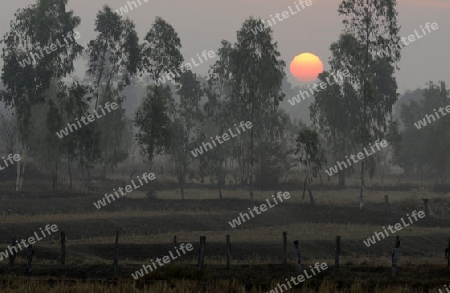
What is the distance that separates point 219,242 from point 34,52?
127 ft

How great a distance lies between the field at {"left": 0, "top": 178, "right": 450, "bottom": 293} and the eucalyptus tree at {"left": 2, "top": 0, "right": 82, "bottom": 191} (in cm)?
1119

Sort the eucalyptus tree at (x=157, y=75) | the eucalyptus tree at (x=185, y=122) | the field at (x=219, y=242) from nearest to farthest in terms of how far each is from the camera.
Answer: the field at (x=219, y=242), the eucalyptus tree at (x=157, y=75), the eucalyptus tree at (x=185, y=122)

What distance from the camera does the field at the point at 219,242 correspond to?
85.0 ft

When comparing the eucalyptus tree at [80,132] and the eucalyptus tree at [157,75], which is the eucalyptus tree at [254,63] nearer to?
the eucalyptus tree at [157,75]

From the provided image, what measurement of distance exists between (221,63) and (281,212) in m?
40.4

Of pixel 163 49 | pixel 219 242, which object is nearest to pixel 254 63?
pixel 163 49

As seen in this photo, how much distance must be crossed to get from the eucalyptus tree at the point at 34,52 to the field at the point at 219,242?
36.7 ft

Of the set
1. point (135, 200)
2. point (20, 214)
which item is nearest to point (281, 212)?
point (135, 200)

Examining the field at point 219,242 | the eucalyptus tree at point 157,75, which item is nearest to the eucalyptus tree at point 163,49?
the eucalyptus tree at point 157,75

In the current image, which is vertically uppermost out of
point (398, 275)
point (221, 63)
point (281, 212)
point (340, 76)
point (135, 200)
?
point (221, 63)

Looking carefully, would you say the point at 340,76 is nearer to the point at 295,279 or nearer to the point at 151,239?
the point at 151,239

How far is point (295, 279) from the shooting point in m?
27.4

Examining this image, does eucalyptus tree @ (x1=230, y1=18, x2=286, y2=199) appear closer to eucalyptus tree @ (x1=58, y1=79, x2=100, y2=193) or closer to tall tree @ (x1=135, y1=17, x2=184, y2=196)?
tall tree @ (x1=135, y1=17, x2=184, y2=196)

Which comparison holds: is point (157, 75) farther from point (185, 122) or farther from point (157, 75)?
point (185, 122)
